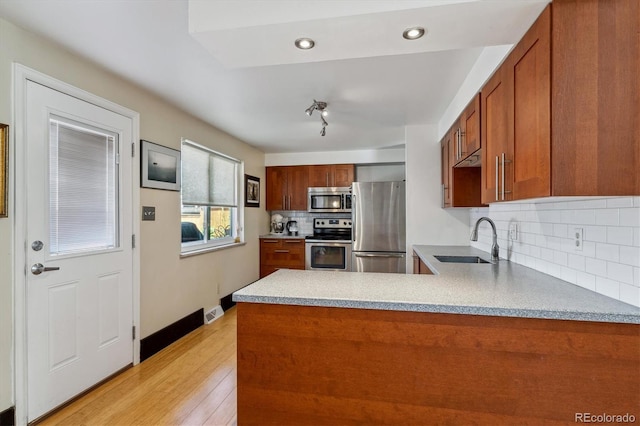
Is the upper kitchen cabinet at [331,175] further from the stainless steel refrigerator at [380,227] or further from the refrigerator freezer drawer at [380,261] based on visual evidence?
the refrigerator freezer drawer at [380,261]

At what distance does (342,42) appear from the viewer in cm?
135

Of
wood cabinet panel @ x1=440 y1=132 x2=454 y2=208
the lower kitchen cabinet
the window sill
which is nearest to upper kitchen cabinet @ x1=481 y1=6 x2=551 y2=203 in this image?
wood cabinet panel @ x1=440 y1=132 x2=454 y2=208

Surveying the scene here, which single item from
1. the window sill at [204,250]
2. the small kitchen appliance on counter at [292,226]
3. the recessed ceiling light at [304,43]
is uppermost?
the recessed ceiling light at [304,43]

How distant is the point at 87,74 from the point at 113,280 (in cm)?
145

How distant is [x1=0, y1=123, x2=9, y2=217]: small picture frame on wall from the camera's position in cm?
165

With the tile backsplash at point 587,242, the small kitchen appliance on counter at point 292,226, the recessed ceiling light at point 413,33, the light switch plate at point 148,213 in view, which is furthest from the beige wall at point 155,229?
the tile backsplash at point 587,242

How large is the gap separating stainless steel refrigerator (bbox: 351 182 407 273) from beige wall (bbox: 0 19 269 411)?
1654 mm

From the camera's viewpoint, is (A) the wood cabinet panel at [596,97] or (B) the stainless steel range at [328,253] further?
(B) the stainless steel range at [328,253]

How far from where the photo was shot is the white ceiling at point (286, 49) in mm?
1209

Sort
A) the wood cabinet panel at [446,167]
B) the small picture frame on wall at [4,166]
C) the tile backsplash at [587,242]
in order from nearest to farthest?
1. the tile backsplash at [587,242]
2. the small picture frame on wall at [4,166]
3. the wood cabinet panel at [446,167]

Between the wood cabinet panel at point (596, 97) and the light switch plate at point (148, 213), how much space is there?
2756 millimetres

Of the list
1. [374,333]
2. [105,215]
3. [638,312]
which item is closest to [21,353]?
[105,215]

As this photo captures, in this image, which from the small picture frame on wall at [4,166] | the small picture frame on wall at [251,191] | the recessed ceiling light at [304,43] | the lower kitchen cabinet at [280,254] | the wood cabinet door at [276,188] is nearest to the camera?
the recessed ceiling light at [304,43]

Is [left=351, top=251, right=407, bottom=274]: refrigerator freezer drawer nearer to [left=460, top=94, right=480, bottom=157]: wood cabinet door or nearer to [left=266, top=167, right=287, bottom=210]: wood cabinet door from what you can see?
[left=266, top=167, right=287, bottom=210]: wood cabinet door
